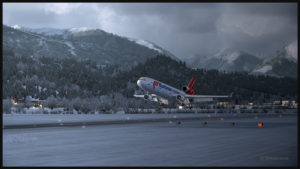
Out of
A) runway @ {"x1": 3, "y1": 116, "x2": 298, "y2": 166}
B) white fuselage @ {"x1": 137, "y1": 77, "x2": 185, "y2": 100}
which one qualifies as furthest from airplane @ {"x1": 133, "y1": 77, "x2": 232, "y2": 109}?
runway @ {"x1": 3, "y1": 116, "x2": 298, "y2": 166}

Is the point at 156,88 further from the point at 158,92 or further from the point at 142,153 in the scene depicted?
the point at 142,153

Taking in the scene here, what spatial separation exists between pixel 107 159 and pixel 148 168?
14.3ft

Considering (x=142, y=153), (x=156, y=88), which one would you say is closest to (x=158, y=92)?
(x=156, y=88)

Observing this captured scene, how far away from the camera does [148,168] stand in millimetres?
19688

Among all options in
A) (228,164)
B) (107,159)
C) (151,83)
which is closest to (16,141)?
(107,159)

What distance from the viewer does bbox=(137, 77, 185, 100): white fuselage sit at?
91.9m

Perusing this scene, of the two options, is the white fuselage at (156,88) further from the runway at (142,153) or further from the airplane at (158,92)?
the runway at (142,153)

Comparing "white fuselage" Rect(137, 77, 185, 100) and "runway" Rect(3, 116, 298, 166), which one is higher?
"white fuselage" Rect(137, 77, 185, 100)

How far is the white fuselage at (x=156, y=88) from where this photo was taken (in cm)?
9188

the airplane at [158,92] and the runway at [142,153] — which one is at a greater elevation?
the airplane at [158,92]

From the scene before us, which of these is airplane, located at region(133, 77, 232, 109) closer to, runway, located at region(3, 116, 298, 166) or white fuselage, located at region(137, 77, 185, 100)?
white fuselage, located at region(137, 77, 185, 100)

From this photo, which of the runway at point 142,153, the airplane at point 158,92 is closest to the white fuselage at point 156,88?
the airplane at point 158,92

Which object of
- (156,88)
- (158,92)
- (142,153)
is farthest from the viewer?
(158,92)

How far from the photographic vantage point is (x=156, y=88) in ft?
304
